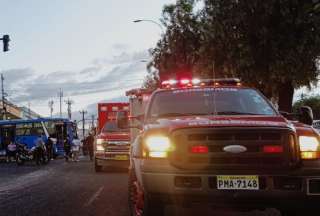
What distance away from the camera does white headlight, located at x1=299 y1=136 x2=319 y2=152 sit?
6.05 metres

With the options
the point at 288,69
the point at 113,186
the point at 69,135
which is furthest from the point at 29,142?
the point at 113,186

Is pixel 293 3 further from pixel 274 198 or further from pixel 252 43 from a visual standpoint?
pixel 274 198

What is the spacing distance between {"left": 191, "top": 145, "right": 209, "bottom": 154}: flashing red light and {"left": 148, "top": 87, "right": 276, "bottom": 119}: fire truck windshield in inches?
55.0

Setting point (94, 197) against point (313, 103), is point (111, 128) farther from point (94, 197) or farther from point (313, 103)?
point (313, 103)

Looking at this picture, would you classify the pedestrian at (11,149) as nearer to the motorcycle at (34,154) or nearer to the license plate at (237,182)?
the motorcycle at (34,154)

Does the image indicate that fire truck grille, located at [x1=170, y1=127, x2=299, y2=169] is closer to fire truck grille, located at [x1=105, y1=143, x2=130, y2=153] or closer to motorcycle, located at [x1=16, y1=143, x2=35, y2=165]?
fire truck grille, located at [x1=105, y1=143, x2=130, y2=153]

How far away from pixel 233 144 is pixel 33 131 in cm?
3597

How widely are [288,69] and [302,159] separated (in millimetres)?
23318

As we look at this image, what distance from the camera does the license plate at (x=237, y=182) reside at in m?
5.76

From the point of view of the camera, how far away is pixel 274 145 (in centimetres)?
595

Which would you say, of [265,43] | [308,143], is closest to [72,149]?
[265,43]

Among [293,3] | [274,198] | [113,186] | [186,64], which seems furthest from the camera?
[186,64]

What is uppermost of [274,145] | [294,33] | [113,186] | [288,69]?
[294,33]

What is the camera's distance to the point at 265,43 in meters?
28.5
